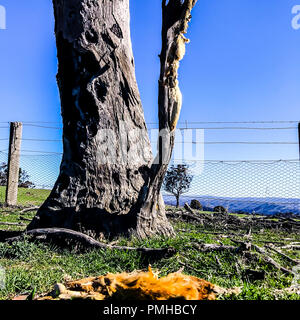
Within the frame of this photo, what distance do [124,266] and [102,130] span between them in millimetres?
1694

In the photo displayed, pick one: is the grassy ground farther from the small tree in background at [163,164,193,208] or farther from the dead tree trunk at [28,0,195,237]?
the small tree in background at [163,164,193,208]

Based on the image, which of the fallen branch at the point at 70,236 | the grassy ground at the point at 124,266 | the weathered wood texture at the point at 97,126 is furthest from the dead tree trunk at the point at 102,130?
the grassy ground at the point at 124,266

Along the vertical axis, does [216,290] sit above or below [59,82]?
below

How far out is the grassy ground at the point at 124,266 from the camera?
2072 millimetres

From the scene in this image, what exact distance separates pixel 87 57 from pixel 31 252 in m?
2.28

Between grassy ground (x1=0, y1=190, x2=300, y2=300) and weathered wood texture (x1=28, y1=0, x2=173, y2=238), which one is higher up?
weathered wood texture (x1=28, y1=0, x2=173, y2=238)

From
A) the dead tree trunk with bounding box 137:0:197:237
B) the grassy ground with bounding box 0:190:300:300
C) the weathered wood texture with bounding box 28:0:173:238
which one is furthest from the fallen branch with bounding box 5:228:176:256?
the dead tree trunk with bounding box 137:0:197:237

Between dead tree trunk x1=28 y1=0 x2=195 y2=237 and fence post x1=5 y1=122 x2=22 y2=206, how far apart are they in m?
4.84

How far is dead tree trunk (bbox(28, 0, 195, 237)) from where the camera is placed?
3.43 meters

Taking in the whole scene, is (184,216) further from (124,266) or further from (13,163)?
(13,163)

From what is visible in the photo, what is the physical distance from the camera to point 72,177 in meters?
3.61
